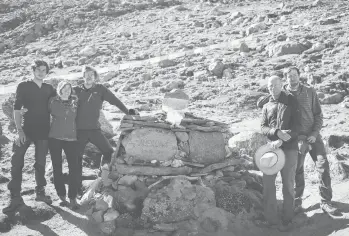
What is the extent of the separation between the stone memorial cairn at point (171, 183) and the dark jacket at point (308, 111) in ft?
4.82

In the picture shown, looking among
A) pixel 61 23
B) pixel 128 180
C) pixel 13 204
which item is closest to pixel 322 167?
pixel 128 180

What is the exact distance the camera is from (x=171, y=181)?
662cm

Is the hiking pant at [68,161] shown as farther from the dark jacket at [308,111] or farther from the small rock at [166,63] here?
the small rock at [166,63]

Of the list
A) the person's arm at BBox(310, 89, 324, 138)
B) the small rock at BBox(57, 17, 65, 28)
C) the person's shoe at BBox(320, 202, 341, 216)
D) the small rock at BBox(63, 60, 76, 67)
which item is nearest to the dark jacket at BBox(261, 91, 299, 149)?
the person's arm at BBox(310, 89, 324, 138)

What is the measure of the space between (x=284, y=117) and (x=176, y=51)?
15943 millimetres

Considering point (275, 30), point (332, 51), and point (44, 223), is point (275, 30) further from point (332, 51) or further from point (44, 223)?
point (44, 223)

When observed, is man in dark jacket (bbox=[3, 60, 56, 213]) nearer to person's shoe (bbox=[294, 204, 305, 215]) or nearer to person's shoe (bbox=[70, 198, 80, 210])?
person's shoe (bbox=[70, 198, 80, 210])

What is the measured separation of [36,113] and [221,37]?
17.4 metres

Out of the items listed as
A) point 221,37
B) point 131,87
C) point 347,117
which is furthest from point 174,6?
point 347,117

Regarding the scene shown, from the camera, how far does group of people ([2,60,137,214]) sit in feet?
20.9

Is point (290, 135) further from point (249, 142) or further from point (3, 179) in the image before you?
point (3, 179)

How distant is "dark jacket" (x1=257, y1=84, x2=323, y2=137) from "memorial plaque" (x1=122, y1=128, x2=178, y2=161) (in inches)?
67.7

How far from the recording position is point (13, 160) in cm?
643

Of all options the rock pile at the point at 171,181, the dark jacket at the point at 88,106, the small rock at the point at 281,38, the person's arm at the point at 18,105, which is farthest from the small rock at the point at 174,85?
the person's arm at the point at 18,105
